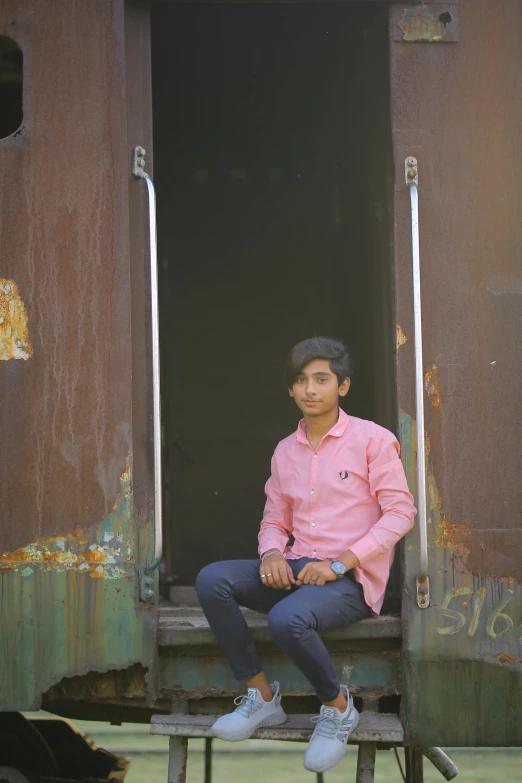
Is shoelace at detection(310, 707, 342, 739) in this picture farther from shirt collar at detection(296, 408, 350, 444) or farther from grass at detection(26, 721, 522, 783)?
grass at detection(26, 721, 522, 783)

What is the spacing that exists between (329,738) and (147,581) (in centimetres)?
76

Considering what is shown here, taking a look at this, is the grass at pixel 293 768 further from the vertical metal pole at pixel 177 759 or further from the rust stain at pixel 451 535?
the rust stain at pixel 451 535

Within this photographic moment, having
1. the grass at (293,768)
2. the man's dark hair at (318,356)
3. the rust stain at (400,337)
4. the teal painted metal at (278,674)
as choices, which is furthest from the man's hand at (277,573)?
the grass at (293,768)

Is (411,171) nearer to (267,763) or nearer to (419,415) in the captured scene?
(419,415)

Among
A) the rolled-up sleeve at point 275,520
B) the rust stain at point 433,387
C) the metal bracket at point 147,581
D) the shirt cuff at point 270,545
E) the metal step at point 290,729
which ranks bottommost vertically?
the metal step at point 290,729

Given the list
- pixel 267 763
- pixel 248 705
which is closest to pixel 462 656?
pixel 248 705

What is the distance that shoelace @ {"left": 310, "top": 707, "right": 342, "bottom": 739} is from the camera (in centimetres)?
264

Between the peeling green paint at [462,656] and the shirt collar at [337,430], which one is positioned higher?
the shirt collar at [337,430]

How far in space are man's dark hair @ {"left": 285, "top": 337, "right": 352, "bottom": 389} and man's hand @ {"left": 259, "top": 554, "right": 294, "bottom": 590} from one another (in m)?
0.63

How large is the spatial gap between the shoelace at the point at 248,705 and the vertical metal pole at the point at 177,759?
0.24 m

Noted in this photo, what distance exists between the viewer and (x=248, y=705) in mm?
2742

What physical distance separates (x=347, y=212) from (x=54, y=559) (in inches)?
106

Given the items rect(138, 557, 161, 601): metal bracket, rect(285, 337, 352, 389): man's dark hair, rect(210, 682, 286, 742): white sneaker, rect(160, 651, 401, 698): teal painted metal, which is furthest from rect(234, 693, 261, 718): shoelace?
rect(285, 337, 352, 389): man's dark hair

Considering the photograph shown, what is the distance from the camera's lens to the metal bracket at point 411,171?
9.75 feet
